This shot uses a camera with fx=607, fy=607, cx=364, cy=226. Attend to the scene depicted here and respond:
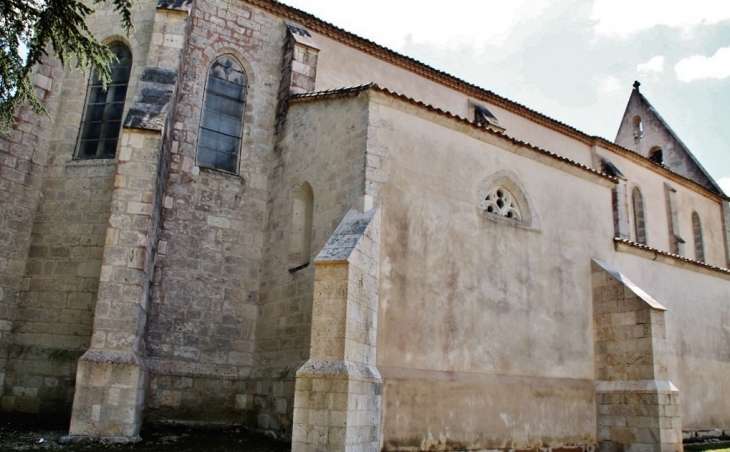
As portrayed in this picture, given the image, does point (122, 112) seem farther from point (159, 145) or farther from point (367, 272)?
point (367, 272)

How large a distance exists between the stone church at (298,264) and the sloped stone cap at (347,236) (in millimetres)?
44

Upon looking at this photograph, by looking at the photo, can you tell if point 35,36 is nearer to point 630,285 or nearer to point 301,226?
point 301,226

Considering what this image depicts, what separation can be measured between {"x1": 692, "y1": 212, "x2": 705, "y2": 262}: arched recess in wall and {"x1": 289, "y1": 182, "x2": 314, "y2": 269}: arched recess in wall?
638 inches

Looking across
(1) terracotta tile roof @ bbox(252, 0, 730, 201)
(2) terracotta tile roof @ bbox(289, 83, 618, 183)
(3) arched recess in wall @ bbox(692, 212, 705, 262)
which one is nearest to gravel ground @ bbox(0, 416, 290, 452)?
(2) terracotta tile roof @ bbox(289, 83, 618, 183)

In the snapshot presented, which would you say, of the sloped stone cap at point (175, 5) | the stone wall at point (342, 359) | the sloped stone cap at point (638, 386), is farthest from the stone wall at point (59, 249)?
the sloped stone cap at point (638, 386)

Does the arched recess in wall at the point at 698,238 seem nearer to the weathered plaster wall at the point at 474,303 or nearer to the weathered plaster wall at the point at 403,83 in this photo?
the weathered plaster wall at the point at 403,83

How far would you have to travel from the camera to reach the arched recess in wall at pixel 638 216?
1894 cm

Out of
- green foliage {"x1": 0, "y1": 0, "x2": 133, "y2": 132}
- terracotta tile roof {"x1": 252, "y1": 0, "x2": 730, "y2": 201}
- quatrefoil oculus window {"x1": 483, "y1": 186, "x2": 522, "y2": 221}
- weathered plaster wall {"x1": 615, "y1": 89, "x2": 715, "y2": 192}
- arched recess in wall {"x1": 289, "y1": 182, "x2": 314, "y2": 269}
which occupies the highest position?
weathered plaster wall {"x1": 615, "y1": 89, "x2": 715, "y2": 192}

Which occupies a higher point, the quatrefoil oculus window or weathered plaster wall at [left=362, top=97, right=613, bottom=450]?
the quatrefoil oculus window

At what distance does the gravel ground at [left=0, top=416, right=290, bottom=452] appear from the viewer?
7.89 metres

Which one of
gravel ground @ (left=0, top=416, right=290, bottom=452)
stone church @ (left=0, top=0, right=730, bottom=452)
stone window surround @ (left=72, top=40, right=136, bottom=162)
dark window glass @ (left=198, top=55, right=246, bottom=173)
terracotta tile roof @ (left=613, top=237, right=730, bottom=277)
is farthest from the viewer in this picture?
terracotta tile roof @ (left=613, top=237, right=730, bottom=277)

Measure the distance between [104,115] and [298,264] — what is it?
4.67 metres

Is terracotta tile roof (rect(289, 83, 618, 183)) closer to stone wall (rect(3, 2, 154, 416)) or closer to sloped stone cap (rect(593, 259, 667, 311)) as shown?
sloped stone cap (rect(593, 259, 667, 311))

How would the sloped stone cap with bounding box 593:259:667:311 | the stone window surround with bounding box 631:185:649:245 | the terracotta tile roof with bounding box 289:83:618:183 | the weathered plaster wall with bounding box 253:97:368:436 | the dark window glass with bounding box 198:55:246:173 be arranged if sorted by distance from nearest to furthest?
the weathered plaster wall with bounding box 253:97:368:436 → the terracotta tile roof with bounding box 289:83:618:183 → the sloped stone cap with bounding box 593:259:667:311 → the dark window glass with bounding box 198:55:246:173 → the stone window surround with bounding box 631:185:649:245
